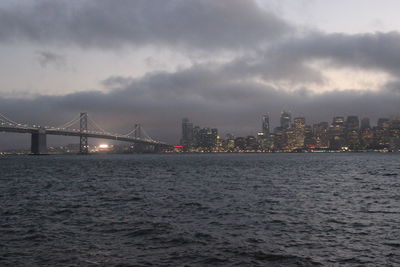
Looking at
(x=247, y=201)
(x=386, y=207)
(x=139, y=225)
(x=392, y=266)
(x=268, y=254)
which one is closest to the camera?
(x=392, y=266)

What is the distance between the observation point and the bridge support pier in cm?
13088

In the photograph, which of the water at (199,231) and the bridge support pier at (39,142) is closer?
the water at (199,231)

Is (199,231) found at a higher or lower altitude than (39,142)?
lower

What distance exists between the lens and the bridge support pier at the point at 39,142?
130875 millimetres

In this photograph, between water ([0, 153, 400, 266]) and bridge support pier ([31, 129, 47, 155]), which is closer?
water ([0, 153, 400, 266])

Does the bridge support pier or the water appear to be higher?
the bridge support pier

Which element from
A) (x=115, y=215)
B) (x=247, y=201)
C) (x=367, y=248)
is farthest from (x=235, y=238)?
(x=247, y=201)

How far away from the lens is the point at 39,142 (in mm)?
132750

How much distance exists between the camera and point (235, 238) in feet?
47.1

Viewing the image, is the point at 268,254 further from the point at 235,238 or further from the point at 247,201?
the point at 247,201

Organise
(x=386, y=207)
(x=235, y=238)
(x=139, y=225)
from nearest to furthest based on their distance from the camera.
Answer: (x=235, y=238), (x=139, y=225), (x=386, y=207)

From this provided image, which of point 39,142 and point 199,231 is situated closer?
point 199,231

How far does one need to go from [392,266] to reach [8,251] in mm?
12115

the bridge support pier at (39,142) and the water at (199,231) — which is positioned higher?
the bridge support pier at (39,142)
